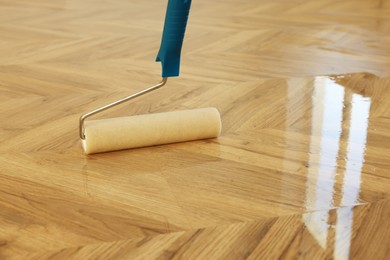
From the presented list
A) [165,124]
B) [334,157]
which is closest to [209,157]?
[165,124]

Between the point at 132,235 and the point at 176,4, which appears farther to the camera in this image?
the point at 176,4

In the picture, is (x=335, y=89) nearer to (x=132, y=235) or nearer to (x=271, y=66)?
(x=271, y=66)

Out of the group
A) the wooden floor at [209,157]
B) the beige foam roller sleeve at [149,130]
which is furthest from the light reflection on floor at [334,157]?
the beige foam roller sleeve at [149,130]

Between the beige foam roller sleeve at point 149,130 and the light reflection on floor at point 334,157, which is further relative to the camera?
the beige foam roller sleeve at point 149,130

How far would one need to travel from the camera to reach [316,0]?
322 centimetres

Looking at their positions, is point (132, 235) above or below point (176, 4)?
below

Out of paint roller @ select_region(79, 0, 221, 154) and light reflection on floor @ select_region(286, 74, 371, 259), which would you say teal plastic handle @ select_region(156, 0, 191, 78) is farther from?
light reflection on floor @ select_region(286, 74, 371, 259)

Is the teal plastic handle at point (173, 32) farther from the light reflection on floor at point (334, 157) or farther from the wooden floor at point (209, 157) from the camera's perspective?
the light reflection on floor at point (334, 157)

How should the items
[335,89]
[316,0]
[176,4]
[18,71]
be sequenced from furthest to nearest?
[316,0] → [18,71] → [335,89] → [176,4]

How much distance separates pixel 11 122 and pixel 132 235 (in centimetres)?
58

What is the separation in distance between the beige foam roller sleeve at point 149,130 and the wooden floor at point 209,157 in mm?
19

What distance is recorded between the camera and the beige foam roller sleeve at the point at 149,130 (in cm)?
110

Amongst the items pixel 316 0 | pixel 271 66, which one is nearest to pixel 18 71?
pixel 271 66

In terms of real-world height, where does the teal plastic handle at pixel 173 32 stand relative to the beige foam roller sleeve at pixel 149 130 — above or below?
above
